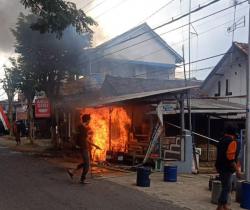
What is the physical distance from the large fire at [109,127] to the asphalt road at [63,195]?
6342mm

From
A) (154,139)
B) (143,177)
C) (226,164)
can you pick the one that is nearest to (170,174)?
(143,177)

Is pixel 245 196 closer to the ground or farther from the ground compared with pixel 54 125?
closer to the ground

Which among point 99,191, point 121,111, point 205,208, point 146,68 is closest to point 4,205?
point 99,191

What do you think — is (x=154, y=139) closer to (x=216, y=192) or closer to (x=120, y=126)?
(x=120, y=126)

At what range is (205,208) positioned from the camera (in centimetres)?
984

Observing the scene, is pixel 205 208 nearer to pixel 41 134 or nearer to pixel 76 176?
pixel 76 176

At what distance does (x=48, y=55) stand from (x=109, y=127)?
22.4 ft

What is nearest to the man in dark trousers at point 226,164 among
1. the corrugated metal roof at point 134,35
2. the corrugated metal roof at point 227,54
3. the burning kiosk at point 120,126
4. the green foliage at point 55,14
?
the green foliage at point 55,14

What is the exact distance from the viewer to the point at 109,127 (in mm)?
20703

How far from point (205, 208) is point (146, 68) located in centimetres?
2870

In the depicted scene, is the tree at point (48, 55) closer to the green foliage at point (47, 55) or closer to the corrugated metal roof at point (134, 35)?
the green foliage at point (47, 55)

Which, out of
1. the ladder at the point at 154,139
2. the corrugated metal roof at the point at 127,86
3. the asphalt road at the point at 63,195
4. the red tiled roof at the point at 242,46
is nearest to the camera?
the asphalt road at the point at 63,195

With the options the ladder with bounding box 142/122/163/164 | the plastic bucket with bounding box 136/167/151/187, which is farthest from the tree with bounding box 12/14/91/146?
the plastic bucket with bounding box 136/167/151/187

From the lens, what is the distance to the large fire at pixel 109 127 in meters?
20.5
